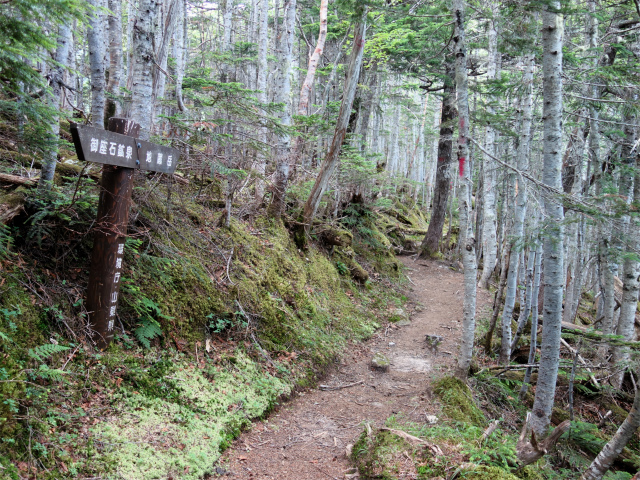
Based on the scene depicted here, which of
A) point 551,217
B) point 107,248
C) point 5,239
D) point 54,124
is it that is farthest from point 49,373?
point 551,217

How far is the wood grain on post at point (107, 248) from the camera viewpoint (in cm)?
407

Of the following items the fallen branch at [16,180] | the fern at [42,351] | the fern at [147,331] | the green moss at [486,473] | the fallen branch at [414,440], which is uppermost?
the fallen branch at [16,180]

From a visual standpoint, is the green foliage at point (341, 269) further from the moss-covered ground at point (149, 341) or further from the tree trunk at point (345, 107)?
the moss-covered ground at point (149, 341)

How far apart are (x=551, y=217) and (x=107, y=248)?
5.32 meters

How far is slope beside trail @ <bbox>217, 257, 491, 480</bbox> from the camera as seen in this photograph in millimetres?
4211

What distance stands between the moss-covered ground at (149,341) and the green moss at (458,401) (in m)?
2.03

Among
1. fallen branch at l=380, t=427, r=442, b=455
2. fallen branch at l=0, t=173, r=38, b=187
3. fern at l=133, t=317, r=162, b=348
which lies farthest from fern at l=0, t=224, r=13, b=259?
fallen branch at l=380, t=427, r=442, b=455

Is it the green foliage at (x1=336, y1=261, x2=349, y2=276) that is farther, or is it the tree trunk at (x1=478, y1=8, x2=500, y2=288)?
the tree trunk at (x1=478, y1=8, x2=500, y2=288)

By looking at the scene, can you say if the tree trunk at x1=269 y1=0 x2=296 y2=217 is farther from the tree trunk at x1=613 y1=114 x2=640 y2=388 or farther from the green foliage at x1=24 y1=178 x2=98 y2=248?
the tree trunk at x1=613 y1=114 x2=640 y2=388

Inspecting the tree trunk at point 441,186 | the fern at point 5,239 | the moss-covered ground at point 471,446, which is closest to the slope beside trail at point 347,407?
the moss-covered ground at point 471,446

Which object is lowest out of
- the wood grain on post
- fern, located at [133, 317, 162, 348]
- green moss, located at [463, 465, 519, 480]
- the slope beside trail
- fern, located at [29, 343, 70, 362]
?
the slope beside trail

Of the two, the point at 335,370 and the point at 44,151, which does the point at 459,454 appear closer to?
the point at 335,370

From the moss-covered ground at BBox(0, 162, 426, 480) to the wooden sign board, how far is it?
639 millimetres

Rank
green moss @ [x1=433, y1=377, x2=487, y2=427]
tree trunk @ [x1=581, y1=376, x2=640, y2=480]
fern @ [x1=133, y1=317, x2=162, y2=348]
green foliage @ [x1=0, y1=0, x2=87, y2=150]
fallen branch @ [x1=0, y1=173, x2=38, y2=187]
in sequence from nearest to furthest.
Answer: green foliage @ [x1=0, y1=0, x2=87, y2=150], tree trunk @ [x1=581, y1=376, x2=640, y2=480], fallen branch @ [x1=0, y1=173, x2=38, y2=187], fern @ [x1=133, y1=317, x2=162, y2=348], green moss @ [x1=433, y1=377, x2=487, y2=427]
